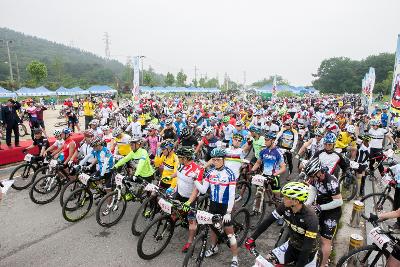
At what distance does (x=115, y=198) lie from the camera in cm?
657

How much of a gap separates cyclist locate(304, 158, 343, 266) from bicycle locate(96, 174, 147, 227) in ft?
12.3

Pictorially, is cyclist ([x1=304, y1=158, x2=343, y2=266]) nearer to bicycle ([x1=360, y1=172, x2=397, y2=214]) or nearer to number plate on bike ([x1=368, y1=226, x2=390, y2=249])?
number plate on bike ([x1=368, y1=226, x2=390, y2=249])

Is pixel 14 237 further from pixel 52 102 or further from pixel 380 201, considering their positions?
pixel 52 102

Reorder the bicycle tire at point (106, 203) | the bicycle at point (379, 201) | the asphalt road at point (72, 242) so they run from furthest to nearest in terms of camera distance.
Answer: the bicycle at point (379, 201) → the bicycle tire at point (106, 203) → the asphalt road at point (72, 242)

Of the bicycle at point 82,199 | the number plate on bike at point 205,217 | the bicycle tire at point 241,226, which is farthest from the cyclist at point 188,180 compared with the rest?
the bicycle at point 82,199

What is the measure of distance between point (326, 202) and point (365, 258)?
1.04 meters

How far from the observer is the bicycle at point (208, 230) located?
450cm

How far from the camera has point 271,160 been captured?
6.88 meters

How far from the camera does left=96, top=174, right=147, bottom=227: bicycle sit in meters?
6.43

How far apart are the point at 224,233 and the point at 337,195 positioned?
6.62 ft

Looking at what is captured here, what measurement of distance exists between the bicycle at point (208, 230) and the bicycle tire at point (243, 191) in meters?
1.79

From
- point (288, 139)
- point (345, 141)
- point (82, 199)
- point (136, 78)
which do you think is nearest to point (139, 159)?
point (82, 199)

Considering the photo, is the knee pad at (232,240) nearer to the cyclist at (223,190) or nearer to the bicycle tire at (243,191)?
the cyclist at (223,190)

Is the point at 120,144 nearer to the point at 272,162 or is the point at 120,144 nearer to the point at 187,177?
the point at 187,177
